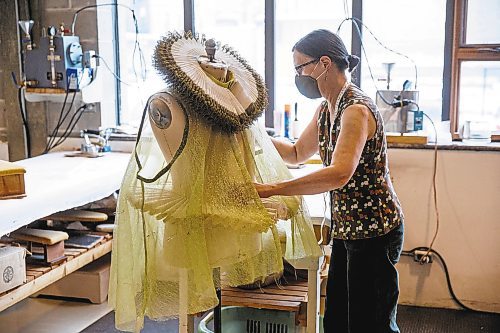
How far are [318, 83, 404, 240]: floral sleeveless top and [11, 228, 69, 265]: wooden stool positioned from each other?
1350 millimetres

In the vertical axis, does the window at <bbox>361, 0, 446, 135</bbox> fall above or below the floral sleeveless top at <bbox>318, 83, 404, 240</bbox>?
above

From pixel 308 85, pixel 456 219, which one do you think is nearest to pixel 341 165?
pixel 308 85

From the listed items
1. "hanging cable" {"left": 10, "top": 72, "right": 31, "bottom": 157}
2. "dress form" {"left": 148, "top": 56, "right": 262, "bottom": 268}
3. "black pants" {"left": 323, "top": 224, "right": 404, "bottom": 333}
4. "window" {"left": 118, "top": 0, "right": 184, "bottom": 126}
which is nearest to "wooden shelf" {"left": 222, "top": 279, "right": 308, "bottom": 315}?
"black pants" {"left": 323, "top": 224, "right": 404, "bottom": 333}

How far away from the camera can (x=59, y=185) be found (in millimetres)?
2902

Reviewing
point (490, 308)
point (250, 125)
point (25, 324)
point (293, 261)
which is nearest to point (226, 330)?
point (293, 261)

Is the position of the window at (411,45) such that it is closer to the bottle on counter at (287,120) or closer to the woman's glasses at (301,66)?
the bottle on counter at (287,120)

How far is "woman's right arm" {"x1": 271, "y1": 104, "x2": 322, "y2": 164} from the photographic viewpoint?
92.3 inches

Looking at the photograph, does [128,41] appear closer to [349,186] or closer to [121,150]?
[121,150]

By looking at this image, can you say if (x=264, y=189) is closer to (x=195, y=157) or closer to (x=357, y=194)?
(x=195, y=157)

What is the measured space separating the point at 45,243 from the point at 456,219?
1.96 m

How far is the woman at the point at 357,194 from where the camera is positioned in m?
2.09

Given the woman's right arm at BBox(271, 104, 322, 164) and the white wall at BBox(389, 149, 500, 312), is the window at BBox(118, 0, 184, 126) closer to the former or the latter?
the white wall at BBox(389, 149, 500, 312)

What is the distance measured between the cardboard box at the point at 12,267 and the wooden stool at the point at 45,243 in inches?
7.6

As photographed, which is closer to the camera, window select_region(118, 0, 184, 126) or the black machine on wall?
the black machine on wall
